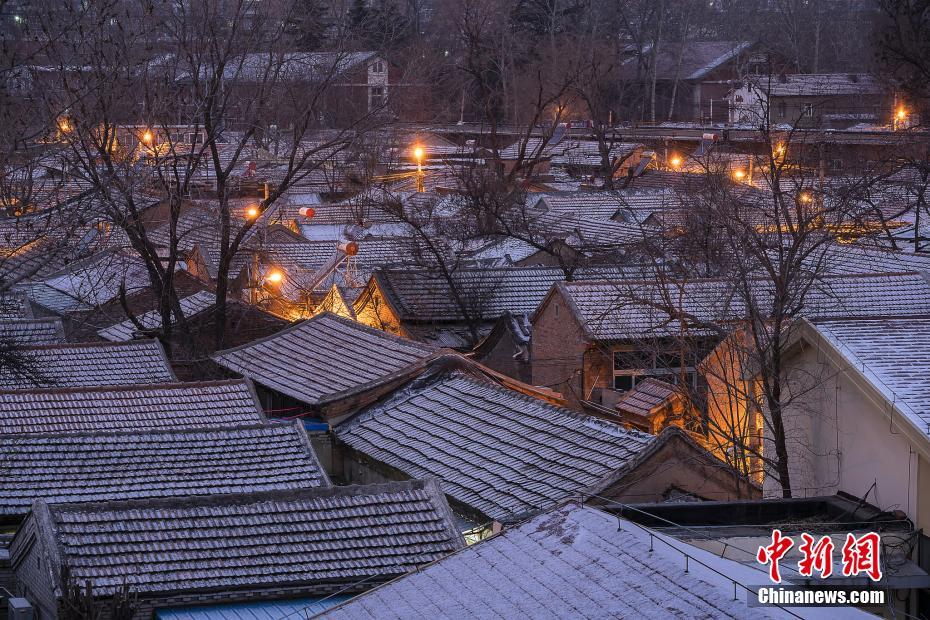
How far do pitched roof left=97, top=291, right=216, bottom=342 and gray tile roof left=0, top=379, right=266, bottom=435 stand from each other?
7690 millimetres

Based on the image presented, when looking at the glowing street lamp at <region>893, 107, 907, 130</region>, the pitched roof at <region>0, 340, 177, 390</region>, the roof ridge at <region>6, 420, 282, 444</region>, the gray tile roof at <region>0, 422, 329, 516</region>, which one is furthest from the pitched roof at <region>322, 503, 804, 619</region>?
the glowing street lamp at <region>893, 107, 907, 130</region>

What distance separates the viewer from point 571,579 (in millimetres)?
7742

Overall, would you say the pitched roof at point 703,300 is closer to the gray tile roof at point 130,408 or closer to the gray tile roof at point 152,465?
the gray tile roof at point 130,408

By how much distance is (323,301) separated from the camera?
25.4 m

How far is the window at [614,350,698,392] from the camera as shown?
19828mm

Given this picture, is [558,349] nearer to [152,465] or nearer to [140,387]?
[140,387]

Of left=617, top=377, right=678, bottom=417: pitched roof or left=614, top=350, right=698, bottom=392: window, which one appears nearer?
left=617, top=377, right=678, bottom=417: pitched roof

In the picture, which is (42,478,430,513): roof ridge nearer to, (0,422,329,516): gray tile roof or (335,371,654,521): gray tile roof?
(0,422,329,516): gray tile roof

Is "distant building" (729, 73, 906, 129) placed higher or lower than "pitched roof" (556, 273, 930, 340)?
higher

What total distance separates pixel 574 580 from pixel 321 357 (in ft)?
38.2

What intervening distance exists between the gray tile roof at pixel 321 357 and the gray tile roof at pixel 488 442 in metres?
0.69

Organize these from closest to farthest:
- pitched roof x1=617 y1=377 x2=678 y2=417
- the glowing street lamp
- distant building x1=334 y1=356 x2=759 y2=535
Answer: distant building x1=334 y1=356 x2=759 y2=535
pitched roof x1=617 y1=377 x2=678 y2=417
the glowing street lamp

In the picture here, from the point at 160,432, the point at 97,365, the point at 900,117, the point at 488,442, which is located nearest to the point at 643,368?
the point at 488,442

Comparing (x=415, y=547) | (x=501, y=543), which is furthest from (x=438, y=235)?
(x=501, y=543)
